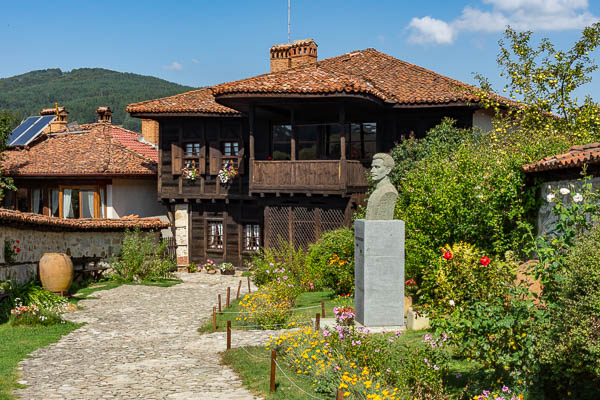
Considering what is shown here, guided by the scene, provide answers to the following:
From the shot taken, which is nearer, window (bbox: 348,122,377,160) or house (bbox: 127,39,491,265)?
house (bbox: 127,39,491,265)

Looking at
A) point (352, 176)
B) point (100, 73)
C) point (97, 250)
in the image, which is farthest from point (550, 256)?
point (100, 73)

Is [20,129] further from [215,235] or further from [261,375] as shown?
[261,375]

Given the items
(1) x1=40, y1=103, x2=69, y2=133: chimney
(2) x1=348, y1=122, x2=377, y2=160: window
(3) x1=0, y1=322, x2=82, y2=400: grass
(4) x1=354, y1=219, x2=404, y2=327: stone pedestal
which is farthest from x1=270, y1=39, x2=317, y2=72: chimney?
(4) x1=354, y1=219, x2=404, y2=327: stone pedestal

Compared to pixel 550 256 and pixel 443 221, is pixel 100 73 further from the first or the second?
pixel 550 256

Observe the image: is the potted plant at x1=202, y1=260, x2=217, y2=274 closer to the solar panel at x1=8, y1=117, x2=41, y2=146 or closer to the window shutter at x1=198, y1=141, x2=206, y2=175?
the window shutter at x1=198, y1=141, x2=206, y2=175

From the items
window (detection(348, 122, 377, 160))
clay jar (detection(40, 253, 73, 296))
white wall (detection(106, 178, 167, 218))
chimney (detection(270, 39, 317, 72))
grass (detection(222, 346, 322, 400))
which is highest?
chimney (detection(270, 39, 317, 72))

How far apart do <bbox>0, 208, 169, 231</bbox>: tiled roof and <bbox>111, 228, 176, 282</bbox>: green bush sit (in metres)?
0.52

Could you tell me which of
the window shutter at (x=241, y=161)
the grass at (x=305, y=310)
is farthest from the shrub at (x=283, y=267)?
the window shutter at (x=241, y=161)

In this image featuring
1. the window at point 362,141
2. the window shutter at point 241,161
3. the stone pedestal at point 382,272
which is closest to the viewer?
the stone pedestal at point 382,272

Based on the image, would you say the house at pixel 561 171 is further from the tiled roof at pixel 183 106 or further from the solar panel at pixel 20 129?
the solar panel at pixel 20 129

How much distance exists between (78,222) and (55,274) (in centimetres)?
383

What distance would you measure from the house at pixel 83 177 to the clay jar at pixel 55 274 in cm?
721

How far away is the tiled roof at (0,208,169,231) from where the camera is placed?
47.3 ft

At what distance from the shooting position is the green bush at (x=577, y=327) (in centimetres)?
506
